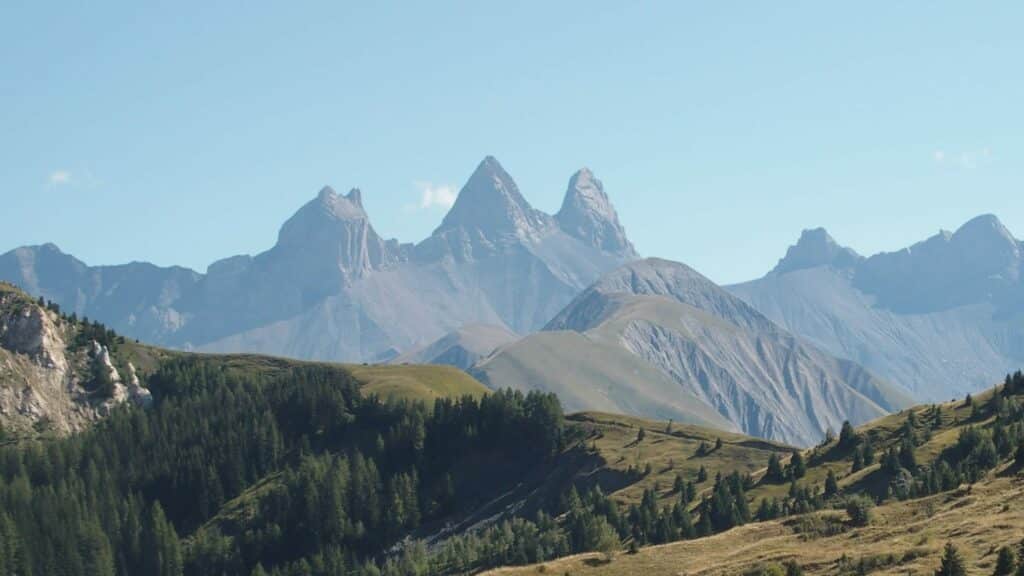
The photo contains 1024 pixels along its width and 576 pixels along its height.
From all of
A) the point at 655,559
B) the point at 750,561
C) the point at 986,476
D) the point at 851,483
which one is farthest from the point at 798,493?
the point at 750,561

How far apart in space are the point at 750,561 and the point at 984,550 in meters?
20.6

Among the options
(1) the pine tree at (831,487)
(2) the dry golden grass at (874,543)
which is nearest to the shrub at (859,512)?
(2) the dry golden grass at (874,543)

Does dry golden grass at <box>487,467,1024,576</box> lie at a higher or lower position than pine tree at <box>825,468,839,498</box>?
higher

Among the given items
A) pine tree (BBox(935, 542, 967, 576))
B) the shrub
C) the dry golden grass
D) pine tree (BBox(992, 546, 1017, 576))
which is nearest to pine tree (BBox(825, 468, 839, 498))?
the dry golden grass

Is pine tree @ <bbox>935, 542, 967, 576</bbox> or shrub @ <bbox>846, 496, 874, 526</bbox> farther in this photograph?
shrub @ <bbox>846, 496, 874, 526</bbox>

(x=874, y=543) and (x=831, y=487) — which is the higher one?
(x=874, y=543)

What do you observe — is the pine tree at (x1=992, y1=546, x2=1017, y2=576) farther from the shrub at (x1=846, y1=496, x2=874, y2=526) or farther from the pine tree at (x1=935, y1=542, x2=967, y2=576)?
the shrub at (x1=846, y1=496, x2=874, y2=526)

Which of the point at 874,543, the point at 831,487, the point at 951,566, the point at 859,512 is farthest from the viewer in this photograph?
the point at 831,487

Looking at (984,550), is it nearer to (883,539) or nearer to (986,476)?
(883,539)

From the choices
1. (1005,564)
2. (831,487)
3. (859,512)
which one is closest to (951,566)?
(1005,564)

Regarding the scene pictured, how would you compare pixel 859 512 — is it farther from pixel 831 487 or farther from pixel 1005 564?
pixel 831 487

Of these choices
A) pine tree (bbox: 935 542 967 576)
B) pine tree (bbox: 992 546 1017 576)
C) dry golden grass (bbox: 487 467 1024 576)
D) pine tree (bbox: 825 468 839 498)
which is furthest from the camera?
pine tree (bbox: 825 468 839 498)

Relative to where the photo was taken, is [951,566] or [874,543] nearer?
[951,566]

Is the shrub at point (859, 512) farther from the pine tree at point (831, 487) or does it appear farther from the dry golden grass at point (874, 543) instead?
the pine tree at point (831, 487)
